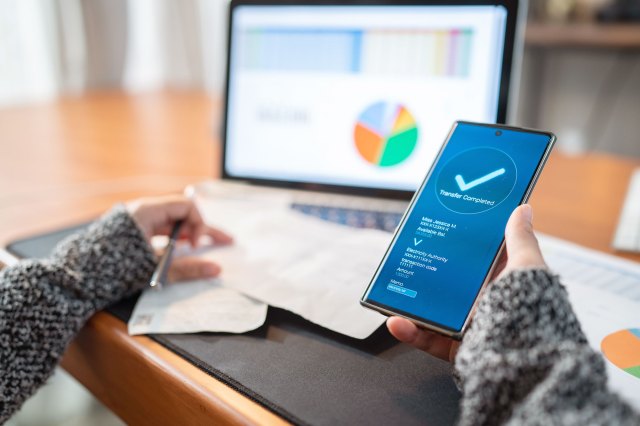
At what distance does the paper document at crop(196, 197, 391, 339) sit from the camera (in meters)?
0.54

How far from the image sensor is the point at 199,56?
264cm

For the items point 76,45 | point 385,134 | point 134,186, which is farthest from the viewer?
point 76,45

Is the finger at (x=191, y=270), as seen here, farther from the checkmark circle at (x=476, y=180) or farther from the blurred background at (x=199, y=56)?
the blurred background at (x=199, y=56)

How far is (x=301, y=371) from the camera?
0.46m

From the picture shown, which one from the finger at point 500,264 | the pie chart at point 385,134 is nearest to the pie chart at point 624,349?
the finger at point 500,264

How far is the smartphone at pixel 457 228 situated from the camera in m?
0.45

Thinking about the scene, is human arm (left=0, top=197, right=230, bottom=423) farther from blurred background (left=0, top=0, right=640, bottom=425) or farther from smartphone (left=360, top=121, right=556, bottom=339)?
blurred background (left=0, top=0, right=640, bottom=425)

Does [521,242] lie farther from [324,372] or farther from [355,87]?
[355,87]

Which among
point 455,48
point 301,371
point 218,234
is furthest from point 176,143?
point 301,371

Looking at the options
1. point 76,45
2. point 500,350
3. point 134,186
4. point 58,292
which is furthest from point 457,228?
point 76,45

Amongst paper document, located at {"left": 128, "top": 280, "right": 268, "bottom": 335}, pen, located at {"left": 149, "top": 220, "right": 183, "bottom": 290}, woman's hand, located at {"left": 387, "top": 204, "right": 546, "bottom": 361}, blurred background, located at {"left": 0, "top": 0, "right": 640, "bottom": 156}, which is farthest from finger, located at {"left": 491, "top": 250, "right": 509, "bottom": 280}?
blurred background, located at {"left": 0, "top": 0, "right": 640, "bottom": 156}

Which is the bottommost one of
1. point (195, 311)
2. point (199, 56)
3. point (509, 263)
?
point (195, 311)

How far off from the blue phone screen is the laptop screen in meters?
0.20

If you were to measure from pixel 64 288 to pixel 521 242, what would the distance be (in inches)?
16.2
